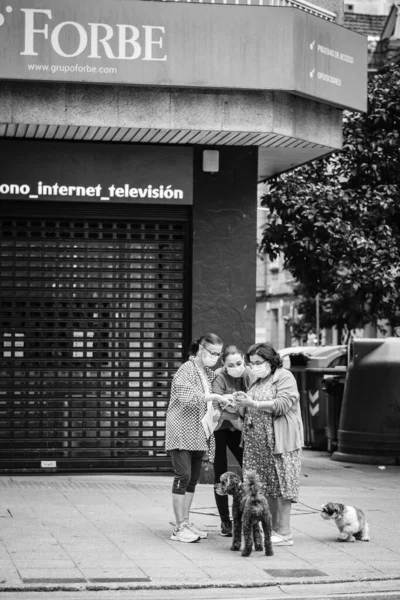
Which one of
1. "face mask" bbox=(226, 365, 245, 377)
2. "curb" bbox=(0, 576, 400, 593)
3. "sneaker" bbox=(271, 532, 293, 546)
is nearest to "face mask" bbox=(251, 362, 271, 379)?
"face mask" bbox=(226, 365, 245, 377)

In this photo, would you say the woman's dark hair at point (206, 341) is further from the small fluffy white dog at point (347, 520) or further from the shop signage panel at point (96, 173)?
the shop signage panel at point (96, 173)

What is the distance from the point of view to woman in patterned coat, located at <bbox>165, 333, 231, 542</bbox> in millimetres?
9312

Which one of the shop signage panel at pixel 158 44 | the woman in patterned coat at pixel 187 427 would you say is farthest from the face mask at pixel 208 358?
the shop signage panel at pixel 158 44

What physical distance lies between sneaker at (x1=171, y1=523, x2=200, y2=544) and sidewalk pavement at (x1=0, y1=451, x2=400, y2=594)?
6 cm

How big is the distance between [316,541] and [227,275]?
4.54 m

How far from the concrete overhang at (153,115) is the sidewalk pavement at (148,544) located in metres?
3.88

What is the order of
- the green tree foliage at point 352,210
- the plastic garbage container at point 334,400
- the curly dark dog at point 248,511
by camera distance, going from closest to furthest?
the curly dark dog at point 248,511 → the plastic garbage container at point 334,400 → the green tree foliage at point 352,210

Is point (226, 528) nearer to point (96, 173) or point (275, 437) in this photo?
point (275, 437)

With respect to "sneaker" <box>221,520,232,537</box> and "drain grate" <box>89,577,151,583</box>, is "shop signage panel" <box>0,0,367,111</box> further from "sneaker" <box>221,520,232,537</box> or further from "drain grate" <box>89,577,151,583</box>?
"drain grate" <box>89,577,151,583</box>

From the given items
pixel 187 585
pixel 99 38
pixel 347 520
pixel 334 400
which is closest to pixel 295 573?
pixel 187 585

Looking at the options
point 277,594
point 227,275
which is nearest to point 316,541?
point 277,594

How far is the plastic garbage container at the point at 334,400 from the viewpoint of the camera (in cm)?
1798

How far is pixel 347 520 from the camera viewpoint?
31.1 ft

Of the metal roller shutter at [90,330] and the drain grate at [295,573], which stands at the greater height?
the metal roller shutter at [90,330]
